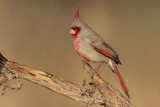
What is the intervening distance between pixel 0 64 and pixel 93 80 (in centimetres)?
68

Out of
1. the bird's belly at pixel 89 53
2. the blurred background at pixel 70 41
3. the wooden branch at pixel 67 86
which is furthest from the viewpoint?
the blurred background at pixel 70 41

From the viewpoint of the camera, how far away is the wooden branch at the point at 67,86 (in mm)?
1915

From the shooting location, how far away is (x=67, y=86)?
6.50ft

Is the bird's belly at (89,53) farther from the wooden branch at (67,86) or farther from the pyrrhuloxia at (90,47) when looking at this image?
the wooden branch at (67,86)

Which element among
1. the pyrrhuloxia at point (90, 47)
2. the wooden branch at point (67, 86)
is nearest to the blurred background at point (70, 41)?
the pyrrhuloxia at point (90, 47)

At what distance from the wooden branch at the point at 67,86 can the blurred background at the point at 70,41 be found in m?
1.18

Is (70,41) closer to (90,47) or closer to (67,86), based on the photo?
(90,47)

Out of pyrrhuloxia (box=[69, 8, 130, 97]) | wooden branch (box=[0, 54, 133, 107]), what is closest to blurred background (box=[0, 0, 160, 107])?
pyrrhuloxia (box=[69, 8, 130, 97])

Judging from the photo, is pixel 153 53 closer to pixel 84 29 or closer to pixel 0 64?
pixel 84 29

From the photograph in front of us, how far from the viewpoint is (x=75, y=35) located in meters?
2.35

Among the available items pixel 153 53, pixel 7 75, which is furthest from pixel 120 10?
pixel 7 75

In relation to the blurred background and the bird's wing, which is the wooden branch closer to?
the bird's wing

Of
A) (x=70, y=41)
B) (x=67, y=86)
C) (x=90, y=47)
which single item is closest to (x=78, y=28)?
(x=90, y=47)

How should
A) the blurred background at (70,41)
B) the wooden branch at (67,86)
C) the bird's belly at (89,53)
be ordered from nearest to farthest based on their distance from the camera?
1. the wooden branch at (67,86)
2. the bird's belly at (89,53)
3. the blurred background at (70,41)
